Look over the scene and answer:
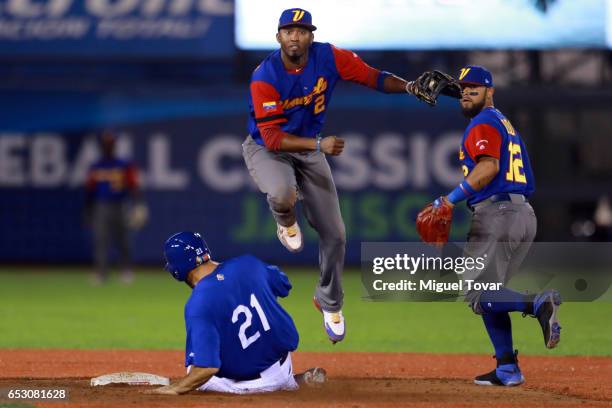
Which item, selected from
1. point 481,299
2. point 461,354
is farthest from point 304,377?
point 461,354

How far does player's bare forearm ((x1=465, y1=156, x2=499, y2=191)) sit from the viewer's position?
8.34 meters

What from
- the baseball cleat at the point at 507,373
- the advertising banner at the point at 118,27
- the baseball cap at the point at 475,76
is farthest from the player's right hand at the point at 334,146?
the advertising banner at the point at 118,27

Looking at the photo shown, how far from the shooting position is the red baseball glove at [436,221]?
27.9 feet

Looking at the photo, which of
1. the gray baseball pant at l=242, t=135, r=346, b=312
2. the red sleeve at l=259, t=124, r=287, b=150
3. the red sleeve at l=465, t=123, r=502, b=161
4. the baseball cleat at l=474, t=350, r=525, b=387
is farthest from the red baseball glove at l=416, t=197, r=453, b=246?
the red sleeve at l=259, t=124, r=287, b=150

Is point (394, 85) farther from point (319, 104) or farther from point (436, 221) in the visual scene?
point (436, 221)

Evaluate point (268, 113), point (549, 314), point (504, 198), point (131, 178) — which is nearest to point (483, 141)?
point (504, 198)

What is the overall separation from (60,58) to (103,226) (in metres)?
3.01

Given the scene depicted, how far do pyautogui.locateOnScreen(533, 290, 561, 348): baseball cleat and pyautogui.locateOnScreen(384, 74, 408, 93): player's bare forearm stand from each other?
177cm

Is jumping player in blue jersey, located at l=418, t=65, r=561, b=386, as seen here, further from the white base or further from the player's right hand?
the white base

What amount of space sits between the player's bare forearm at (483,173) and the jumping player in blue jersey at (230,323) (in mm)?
1403

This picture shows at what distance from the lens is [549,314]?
8.23 meters

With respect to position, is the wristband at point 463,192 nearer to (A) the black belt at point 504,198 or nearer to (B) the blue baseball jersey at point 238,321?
(A) the black belt at point 504,198

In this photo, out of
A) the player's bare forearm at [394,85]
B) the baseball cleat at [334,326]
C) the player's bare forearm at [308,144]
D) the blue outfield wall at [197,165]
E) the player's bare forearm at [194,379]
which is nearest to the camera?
the player's bare forearm at [194,379]

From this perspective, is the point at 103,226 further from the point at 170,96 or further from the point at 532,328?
the point at 532,328
